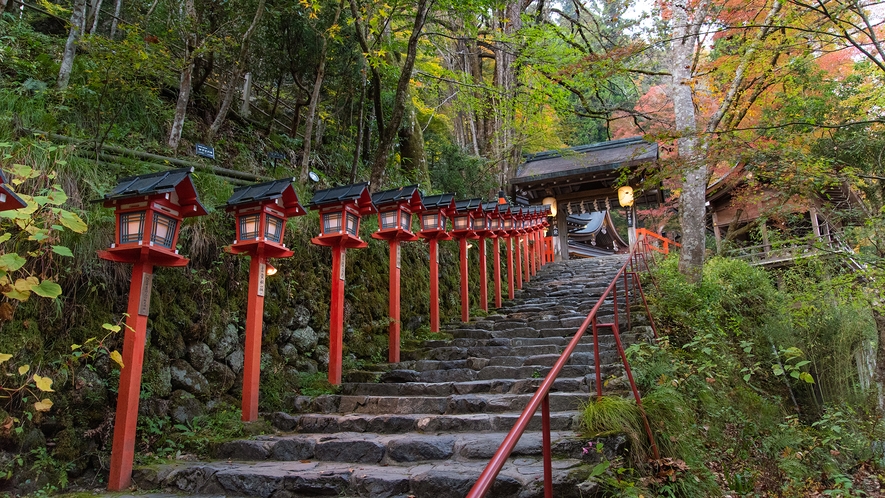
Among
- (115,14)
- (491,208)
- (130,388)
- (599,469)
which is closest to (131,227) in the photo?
(130,388)

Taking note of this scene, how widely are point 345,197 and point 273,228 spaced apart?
967 mm

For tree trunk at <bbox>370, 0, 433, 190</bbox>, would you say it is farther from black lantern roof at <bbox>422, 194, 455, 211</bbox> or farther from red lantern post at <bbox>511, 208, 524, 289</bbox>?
red lantern post at <bbox>511, 208, 524, 289</bbox>

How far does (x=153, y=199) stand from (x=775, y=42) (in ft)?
28.8

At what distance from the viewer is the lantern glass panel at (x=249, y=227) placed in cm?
472

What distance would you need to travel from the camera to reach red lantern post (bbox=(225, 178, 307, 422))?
4672 millimetres

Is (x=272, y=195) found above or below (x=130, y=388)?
above

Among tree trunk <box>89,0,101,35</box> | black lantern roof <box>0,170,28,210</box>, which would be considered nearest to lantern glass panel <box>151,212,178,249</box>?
black lantern roof <box>0,170,28,210</box>

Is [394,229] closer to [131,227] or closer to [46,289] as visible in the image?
[131,227]

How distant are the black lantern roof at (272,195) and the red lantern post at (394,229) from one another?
1705mm

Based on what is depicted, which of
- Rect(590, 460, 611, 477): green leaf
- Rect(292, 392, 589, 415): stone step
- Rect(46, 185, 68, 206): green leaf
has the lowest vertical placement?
Rect(590, 460, 611, 477): green leaf

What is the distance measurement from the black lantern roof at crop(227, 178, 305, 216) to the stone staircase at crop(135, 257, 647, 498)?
1955mm

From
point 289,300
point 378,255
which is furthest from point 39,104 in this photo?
point 378,255

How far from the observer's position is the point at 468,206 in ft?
28.2

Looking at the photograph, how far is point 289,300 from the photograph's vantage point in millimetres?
5789
